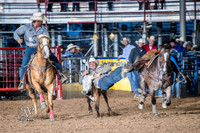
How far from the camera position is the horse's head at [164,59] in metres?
9.79

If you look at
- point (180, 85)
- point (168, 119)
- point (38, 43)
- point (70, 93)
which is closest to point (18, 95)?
point (70, 93)

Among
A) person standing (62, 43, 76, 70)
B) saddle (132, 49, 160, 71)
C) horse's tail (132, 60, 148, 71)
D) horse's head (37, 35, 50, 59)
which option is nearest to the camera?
horse's head (37, 35, 50, 59)

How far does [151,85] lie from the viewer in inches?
407

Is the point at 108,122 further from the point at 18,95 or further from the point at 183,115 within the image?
the point at 18,95

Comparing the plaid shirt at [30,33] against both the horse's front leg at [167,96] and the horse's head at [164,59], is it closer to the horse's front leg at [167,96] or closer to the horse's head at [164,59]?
the horse's head at [164,59]

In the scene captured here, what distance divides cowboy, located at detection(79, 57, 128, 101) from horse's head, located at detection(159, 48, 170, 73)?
3.02ft

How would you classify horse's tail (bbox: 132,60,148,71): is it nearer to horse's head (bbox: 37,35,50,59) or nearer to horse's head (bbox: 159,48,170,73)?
horse's head (bbox: 159,48,170,73)

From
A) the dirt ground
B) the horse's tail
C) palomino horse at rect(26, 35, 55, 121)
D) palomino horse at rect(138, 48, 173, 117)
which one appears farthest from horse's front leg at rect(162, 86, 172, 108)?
palomino horse at rect(26, 35, 55, 121)

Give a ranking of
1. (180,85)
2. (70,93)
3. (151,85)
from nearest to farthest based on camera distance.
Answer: (151,85)
(180,85)
(70,93)

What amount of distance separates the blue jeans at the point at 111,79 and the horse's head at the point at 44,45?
143 centimetres

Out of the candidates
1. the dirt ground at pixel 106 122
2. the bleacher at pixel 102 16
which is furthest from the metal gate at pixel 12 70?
the bleacher at pixel 102 16

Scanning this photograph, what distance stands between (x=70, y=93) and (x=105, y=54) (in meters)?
4.70

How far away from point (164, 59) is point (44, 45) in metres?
2.67

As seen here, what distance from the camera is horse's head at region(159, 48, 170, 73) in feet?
32.1
